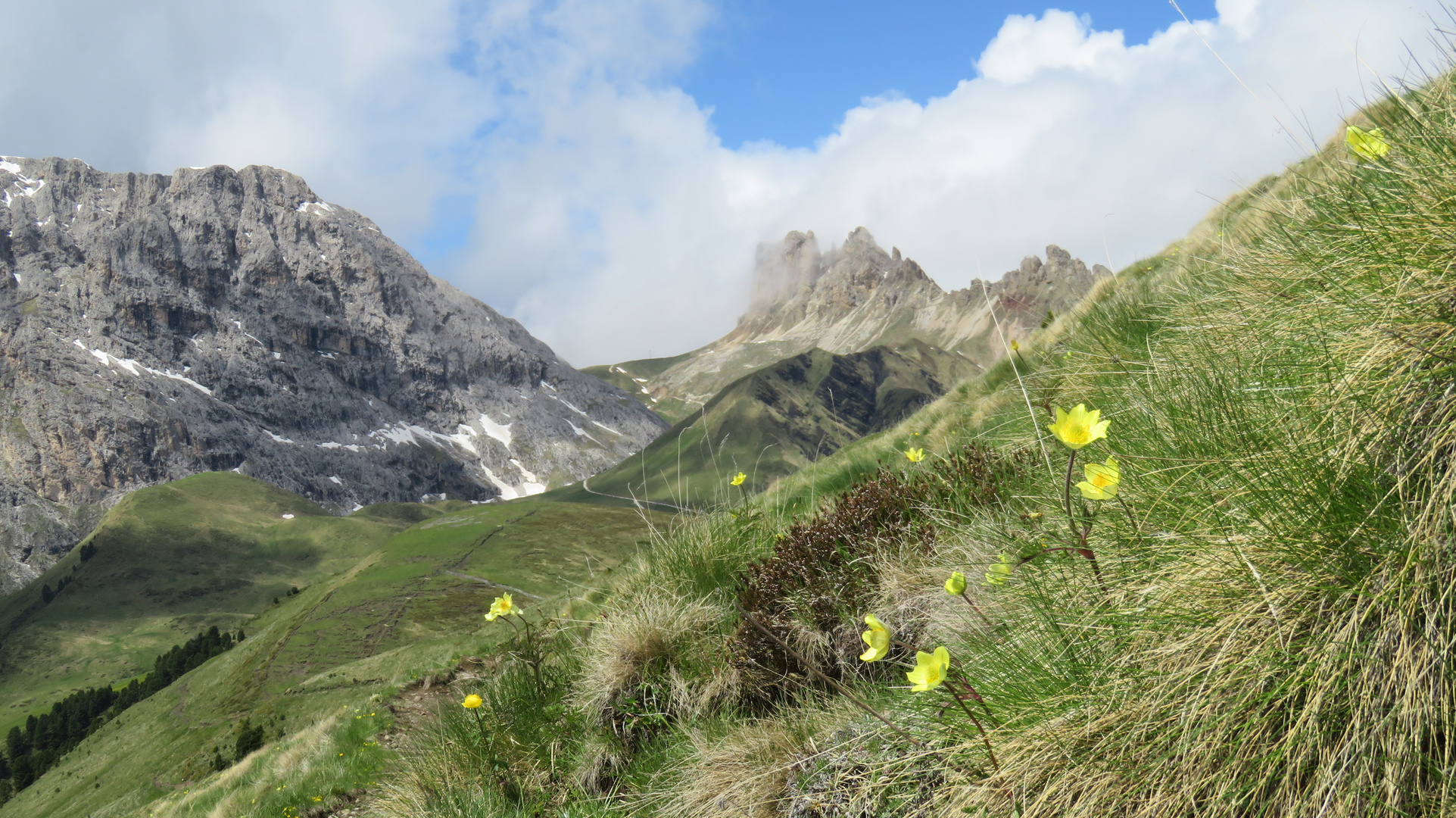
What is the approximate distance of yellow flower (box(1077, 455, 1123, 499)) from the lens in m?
2.39

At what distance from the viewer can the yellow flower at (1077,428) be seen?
7.80 ft

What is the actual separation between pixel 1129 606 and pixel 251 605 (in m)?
243

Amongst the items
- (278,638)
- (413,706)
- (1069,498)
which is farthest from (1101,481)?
(278,638)

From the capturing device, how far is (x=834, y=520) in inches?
215

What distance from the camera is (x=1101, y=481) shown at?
2.50 m

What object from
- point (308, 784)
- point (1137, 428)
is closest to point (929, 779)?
point (1137, 428)

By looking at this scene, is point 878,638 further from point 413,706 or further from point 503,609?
point 413,706

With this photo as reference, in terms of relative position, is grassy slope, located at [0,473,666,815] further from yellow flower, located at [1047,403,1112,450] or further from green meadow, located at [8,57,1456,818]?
yellow flower, located at [1047,403,1112,450]

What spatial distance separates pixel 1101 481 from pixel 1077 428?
231 millimetres

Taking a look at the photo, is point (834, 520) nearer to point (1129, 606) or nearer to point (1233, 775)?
point (1129, 606)

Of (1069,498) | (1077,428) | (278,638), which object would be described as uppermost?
(278,638)

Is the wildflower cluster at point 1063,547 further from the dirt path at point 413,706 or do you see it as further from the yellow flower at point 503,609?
the dirt path at point 413,706

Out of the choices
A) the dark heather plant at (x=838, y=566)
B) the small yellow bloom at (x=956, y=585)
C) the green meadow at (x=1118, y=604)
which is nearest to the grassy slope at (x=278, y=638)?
the green meadow at (x=1118, y=604)

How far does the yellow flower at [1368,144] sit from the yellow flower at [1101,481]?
150 centimetres
